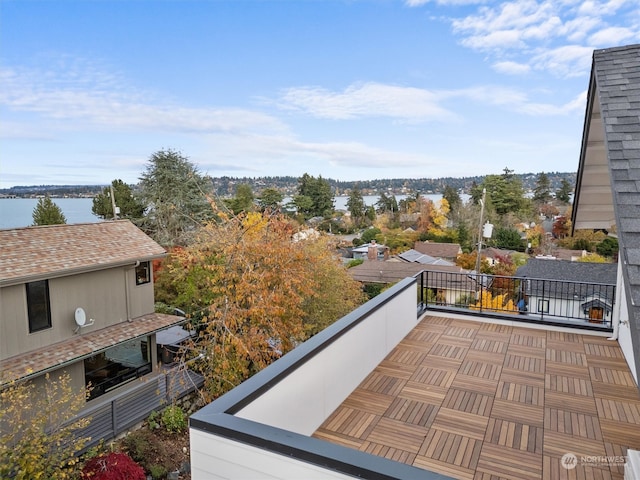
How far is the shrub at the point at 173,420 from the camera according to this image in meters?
9.67

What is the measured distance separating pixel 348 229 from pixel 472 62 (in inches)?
1339

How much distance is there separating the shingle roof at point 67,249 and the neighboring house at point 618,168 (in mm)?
10389

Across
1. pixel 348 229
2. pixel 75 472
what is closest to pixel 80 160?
pixel 75 472

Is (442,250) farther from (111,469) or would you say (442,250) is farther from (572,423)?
(572,423)

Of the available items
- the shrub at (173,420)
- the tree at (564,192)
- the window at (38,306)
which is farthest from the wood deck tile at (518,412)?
the tree at (564,192)

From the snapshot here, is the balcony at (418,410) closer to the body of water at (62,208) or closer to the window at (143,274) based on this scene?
the window at (143,274)

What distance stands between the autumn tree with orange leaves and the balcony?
617 cm

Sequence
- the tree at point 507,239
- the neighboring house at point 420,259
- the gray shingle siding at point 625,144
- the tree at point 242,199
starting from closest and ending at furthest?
the gray shingle siding at point 625,144 < the neighboring house at point 420,259 < the tree at point 242,199 < the tree at point 507,239

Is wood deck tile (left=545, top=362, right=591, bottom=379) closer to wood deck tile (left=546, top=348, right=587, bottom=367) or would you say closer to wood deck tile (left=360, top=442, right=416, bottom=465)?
wood deck tile (left=546, top=348, right=587, bottom=367)

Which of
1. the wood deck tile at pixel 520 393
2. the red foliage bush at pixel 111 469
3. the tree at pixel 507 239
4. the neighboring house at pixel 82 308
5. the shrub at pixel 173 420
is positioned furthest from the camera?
the tree at pixel 507 239

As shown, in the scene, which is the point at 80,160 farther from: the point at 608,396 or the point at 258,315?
the point at 608,396

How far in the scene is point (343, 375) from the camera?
11.7 ft

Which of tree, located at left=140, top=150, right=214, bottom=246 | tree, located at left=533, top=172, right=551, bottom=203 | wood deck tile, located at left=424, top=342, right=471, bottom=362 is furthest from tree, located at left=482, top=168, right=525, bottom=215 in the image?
wood deck tile, located at left=424, top=342, right=471, bottom=362

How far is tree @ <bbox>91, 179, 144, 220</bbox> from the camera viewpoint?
2692cm
